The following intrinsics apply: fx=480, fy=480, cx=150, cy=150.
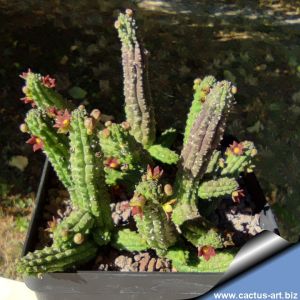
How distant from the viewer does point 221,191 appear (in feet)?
6.44

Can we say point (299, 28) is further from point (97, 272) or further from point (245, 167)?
point (97, 272)

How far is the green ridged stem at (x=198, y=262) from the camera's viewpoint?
1960 mm

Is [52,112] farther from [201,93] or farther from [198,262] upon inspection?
[198,262]

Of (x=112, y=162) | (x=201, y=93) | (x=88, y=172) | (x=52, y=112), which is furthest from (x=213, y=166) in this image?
(x=52, y=112)

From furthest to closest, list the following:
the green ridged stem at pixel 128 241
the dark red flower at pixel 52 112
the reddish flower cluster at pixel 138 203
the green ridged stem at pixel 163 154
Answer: the green ridged stem at pixel 163 154
the green ridged stem at pixel 128 241
the dark red flower at pixel 52 112
the reddish flower cluster at pixel 138 203

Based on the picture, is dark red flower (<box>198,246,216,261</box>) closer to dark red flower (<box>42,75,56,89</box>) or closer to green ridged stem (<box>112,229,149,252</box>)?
green ridged stem (<box>112,229,149,252</box>)

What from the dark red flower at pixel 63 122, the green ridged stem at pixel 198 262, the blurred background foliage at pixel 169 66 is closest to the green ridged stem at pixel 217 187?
the green ridged stem at pixel 198 262

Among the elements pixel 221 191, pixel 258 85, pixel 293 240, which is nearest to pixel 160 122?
pixel 258 85

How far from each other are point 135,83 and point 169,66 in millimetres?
1822

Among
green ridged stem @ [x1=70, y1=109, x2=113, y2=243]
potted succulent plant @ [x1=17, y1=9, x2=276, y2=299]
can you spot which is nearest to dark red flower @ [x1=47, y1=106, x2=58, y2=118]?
potted succulent plant @ [x1=17, y1=9, x2=276, y2=299]

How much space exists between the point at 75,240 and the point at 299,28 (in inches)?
126

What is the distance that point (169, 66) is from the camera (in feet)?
12.3

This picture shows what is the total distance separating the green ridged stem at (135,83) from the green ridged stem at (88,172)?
0.33 m

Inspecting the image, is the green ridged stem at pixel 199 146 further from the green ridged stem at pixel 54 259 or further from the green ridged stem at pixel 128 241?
the green ridged stem at pixel 54 259
